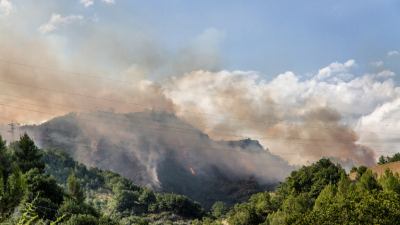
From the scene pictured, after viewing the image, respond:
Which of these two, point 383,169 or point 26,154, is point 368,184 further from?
point 26,154

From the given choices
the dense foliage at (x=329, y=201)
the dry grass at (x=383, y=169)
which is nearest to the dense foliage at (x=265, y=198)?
the dense foliage at (x=329, y=201)

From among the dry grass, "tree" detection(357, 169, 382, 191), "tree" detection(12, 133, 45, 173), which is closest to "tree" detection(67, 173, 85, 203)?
"tree" detection(12, 133, 45, 173)

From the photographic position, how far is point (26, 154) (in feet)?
371

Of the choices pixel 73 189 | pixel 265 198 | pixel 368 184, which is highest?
pixel 368 184

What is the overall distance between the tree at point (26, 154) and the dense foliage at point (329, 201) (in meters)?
58.6

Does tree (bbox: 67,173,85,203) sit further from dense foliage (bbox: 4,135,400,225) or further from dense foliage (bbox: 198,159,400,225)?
dense foliage (bbox: 198,159,400,225)

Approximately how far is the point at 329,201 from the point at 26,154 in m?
Answer: 71.9

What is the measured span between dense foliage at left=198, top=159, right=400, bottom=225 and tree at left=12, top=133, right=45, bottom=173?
5865 cm

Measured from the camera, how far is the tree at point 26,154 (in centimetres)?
11125

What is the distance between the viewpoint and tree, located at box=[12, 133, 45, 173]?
111 metres

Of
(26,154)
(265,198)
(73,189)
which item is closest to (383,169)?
(265,198)

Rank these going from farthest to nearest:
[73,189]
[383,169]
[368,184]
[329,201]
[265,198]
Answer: [265,198] → [383,169] → [73,189] → [368,184] → [329,201]

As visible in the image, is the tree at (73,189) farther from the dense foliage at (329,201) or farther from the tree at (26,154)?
the dense foliage at (329,201)

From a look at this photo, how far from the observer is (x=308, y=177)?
154 m
